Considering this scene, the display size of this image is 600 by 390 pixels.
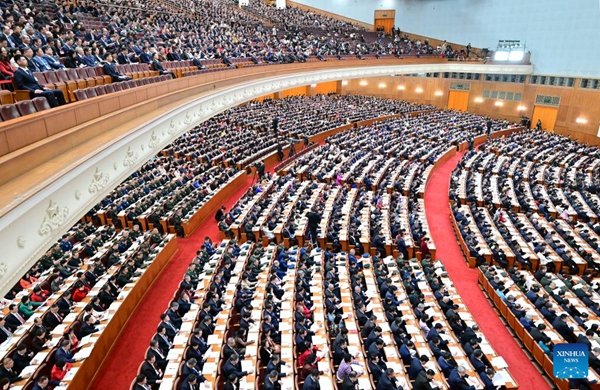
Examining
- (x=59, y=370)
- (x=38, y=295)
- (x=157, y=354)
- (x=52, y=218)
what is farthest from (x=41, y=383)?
(x=38, y=295)

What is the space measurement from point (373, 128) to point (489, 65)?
426 inches

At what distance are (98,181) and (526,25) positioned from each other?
2877 centimetres

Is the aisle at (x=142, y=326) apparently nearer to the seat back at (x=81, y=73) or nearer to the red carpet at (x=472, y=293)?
the seat back at (x=81, y=73)

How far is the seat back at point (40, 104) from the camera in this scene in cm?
458

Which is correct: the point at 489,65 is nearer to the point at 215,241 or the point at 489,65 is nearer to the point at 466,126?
the point at 466,126

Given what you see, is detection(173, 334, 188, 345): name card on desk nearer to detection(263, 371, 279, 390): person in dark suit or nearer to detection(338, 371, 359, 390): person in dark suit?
detection(263, 371, 279, 390): person in dark suit

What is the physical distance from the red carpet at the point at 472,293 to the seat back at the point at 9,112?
781 cm

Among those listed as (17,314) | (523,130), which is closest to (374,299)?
(17,314)

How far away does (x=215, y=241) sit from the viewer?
425 inches

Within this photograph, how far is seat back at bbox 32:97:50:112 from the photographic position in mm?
4581

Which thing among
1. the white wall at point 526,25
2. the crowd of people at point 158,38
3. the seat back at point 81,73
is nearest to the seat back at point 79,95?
the crowd of people at point 158,38

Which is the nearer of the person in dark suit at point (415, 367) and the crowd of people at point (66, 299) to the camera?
the crowd of people at point (66, 299)

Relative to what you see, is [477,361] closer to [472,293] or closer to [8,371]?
[472,293]

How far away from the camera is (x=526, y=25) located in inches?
1014
